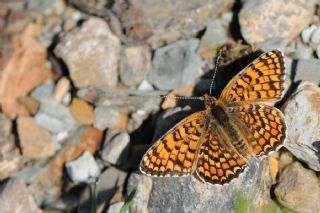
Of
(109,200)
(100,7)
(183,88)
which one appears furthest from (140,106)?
(100,7)

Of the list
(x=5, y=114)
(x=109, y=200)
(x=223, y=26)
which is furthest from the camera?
(x=5, y=114)

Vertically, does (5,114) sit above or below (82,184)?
above

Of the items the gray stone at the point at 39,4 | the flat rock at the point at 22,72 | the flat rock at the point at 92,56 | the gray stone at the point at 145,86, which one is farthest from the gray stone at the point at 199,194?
the gray stone at the point at 39,4

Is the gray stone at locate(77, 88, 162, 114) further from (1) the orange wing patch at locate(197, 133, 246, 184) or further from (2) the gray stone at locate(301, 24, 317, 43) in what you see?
(2) the gray stone at locate(301, 24, 317, 43)

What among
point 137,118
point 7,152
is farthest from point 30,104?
point 137,118

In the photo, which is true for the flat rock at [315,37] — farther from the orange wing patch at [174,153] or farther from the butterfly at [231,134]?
the orange wing patch at [174,153]

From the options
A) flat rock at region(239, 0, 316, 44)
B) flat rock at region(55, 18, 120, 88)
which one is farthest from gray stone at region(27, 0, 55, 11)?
flat rock at region(239, 0, 316, 44)

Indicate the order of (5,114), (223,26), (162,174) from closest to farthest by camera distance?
(162,174) → (223,26) → (5,114)

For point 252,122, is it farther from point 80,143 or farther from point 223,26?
point 80,143
